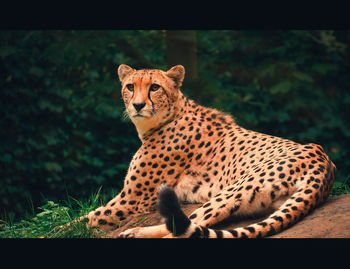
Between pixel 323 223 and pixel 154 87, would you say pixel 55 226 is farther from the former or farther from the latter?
pixel 323 223

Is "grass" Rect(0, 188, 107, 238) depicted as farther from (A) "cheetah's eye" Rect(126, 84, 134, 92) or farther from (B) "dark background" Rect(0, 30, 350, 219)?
(B) "dark background" Rect(0, 30, 350, 219)

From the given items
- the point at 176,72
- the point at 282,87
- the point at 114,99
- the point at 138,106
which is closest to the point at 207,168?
the point at 138,106

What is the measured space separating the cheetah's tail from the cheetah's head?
3.75 ft

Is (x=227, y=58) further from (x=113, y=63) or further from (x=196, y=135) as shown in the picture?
(x=196, y=135)

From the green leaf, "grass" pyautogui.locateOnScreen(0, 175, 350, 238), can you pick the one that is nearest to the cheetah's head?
"grass" pyautogui.locateOnScreen(0, 175, 350, 238)

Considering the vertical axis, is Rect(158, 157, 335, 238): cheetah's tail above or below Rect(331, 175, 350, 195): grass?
above

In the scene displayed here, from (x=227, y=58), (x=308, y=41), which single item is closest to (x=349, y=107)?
(x=308, y=41)

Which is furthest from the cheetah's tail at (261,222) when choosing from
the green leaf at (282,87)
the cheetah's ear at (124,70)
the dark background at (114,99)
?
the green leaf at (282,87)

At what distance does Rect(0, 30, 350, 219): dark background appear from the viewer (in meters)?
5.27

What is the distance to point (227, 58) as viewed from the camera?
215 inches

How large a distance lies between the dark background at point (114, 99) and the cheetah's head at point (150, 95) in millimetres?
1347

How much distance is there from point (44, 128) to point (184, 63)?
206 cm

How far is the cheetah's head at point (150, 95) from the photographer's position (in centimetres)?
346

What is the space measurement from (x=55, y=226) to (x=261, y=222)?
4.99 feet
